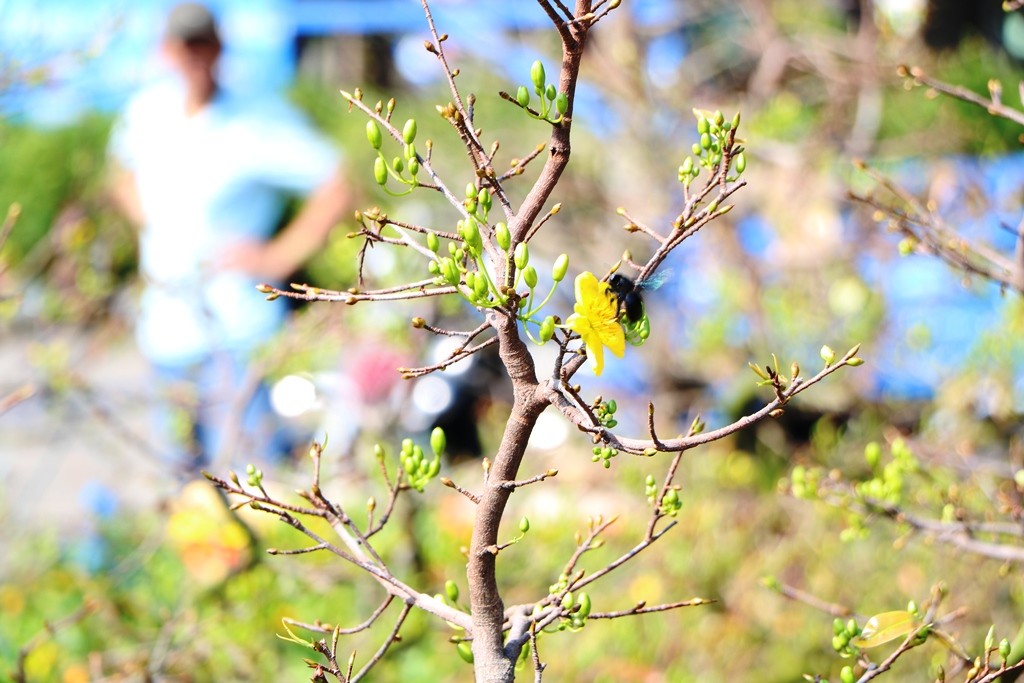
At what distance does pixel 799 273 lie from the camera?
495cm

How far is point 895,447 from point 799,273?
3.40m

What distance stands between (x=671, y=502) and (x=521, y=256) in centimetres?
35

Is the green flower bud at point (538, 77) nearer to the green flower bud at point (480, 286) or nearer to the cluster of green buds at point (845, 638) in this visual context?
the green flower bud at point (480, 286)

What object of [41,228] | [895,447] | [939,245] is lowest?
[41,228]

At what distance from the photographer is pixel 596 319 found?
96cm

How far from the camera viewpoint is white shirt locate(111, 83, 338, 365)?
4.08 meters

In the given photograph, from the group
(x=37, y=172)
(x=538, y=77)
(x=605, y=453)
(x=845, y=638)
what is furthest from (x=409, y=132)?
(x=37, y=172)

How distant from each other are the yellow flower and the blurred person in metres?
2.69

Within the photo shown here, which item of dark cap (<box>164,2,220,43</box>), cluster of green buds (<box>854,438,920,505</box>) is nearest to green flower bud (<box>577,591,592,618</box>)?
cluster of green buds (<box>854,438,920,505</box>)

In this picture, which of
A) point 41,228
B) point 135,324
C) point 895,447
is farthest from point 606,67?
point 41,228

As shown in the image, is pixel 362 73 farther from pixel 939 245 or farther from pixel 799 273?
pixel 939 245

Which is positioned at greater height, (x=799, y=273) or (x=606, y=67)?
(x=606, y=67)

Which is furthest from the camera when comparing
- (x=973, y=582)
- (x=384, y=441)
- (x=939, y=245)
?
(x=384, y=441)

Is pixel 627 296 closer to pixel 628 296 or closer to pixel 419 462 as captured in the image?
pixel 628 296
